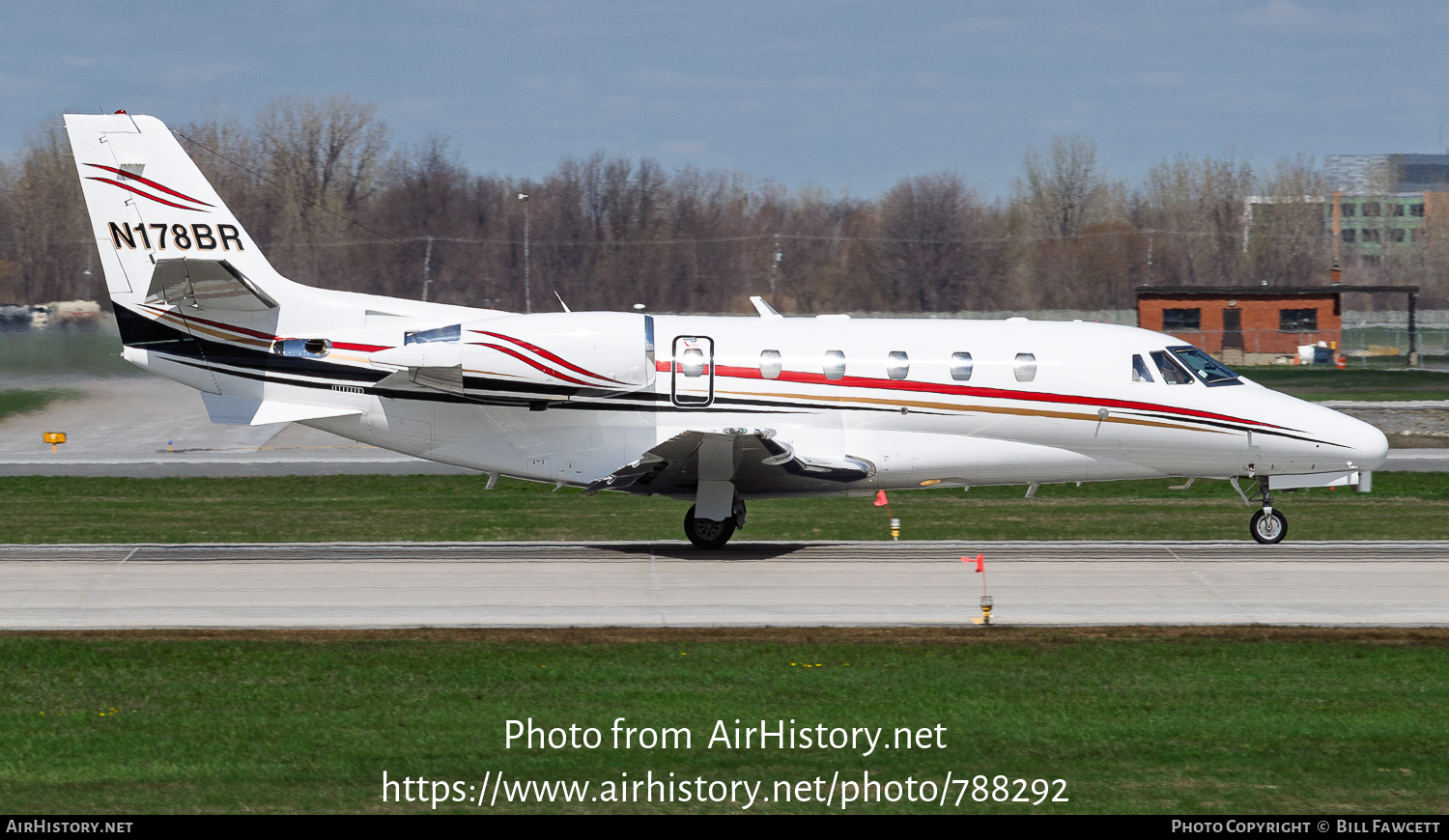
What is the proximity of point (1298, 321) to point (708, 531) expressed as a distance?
52.9m

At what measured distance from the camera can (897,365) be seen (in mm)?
20062

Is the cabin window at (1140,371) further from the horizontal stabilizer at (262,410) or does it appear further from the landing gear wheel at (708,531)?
the horizontal stabilizer at (262,410)

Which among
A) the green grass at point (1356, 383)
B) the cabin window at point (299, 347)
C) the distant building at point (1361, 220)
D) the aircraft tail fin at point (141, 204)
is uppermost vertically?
the distant building at point (1361, 220)

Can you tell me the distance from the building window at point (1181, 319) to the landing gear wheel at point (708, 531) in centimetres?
4811

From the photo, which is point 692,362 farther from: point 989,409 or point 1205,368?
point 1205,368

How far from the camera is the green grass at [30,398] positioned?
35.5 m

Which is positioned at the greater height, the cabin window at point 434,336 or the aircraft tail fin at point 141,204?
the aircraft tail fin at point 141,204

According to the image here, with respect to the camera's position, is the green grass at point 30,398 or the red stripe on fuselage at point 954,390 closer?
the red stripe on fuselage at point 954,390

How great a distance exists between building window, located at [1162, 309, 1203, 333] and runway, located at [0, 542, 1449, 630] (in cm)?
4418

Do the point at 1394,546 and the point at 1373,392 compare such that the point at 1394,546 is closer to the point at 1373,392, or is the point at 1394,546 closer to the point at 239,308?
the point at 239,308

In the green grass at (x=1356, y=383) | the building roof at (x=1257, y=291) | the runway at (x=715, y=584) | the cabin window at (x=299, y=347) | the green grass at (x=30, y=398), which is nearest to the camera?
the runway at (x=715, y=584)

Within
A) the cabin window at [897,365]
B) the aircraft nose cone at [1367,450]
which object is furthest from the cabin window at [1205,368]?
the cabin window at [897,365]

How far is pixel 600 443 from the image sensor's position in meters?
20.1
